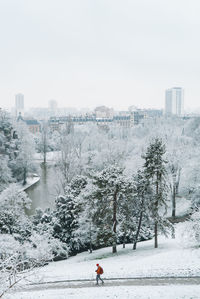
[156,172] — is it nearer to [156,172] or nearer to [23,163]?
[156,172]

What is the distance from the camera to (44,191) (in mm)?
39750

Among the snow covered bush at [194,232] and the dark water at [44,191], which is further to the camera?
the dark water at [44,191]

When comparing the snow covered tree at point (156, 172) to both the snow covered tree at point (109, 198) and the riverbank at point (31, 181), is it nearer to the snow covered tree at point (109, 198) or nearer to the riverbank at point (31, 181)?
the snow covered tree at point (109, 198)

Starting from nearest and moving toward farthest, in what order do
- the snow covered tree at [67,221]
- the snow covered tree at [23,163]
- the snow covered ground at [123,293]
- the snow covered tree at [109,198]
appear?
the snow covered ground at [123,293]
the snow covered tree at [109,198]
the snow covered tree at [67,221]
the snow covered tree at [23,163]

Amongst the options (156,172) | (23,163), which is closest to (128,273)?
(156,172)

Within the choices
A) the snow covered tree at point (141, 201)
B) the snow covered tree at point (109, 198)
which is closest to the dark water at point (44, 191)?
the snow covered tree at point (109, 198)

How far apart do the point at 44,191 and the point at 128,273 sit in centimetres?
2735

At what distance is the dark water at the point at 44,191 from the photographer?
111ft

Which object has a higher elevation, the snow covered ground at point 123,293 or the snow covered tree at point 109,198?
the snow covered tree at point 109,198

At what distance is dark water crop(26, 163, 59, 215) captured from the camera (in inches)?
1335

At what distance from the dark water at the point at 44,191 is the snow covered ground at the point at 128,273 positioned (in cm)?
1475

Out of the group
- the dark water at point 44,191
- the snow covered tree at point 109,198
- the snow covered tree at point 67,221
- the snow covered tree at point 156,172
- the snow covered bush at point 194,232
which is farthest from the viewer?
the dark water at point 44,191

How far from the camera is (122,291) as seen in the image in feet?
39.8

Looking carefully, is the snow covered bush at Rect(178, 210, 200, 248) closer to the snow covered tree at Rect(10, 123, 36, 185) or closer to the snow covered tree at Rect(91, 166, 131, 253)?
the snow covered tree at Rect(91, 166, 131, 253)
